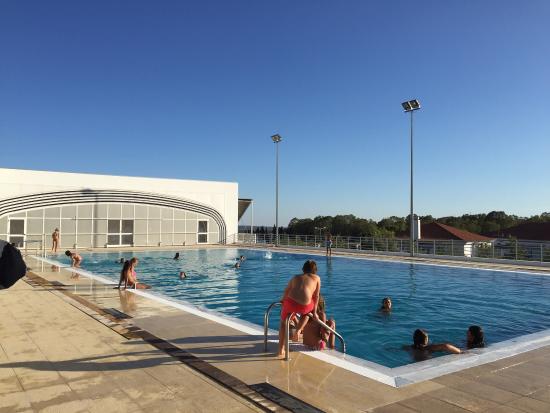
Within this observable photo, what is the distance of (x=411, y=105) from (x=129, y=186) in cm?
1834

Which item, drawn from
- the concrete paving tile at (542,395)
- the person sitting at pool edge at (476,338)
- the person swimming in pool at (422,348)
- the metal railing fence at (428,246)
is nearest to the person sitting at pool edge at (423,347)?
the person swimming in pool at (422,348)

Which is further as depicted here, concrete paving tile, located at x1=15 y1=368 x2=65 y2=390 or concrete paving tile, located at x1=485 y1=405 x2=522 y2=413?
concrete paving tile, located at x1=15 y1=368 x2=65 y2=390

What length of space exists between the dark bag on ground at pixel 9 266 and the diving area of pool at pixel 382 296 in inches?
126

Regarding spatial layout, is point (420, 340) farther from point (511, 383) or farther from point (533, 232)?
point (533, 232)

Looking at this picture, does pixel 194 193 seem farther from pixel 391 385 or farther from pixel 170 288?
pixel 391 385

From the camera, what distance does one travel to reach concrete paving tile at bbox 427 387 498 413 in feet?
11.9

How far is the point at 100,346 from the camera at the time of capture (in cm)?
538

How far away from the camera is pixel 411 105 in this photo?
72.9 feet

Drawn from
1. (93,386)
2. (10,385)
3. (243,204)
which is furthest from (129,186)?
(93,386)

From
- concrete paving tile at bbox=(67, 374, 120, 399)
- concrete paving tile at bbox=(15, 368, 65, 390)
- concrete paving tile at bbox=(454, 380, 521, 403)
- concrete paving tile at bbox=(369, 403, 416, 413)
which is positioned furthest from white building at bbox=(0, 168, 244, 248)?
concrete paving tile at bbox=(454, 380, 521, 403)

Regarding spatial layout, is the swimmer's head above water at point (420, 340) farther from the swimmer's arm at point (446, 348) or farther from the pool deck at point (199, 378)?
the pool deck at point (199, 378)

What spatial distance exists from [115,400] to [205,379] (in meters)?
0.87

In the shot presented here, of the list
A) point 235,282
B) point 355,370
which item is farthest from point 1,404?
point 235,282

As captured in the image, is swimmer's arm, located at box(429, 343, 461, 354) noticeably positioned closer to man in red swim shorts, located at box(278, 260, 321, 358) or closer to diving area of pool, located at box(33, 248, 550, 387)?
diving area of pool, located at box(33, 248, 550, 387)
